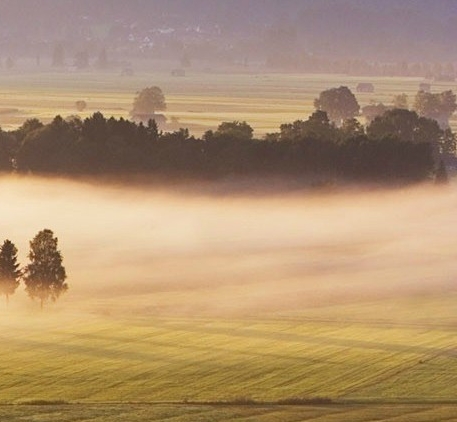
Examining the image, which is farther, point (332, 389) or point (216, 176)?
point (216, 176)

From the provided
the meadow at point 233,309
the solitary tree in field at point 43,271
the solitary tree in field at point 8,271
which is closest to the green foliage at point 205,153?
the meadow at point 233,309

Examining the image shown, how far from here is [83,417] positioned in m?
53.6

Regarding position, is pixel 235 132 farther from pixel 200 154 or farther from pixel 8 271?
pixel 8 271

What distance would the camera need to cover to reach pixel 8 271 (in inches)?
3132

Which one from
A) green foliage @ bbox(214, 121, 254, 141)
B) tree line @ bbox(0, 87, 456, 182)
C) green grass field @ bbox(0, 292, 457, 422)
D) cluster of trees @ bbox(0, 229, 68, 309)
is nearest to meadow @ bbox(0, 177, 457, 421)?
green grass field @ bbox(0, 292, 457, 422)

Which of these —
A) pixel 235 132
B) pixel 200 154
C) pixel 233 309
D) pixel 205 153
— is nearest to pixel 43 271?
pixel 233 309

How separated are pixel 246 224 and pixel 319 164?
96.1ft

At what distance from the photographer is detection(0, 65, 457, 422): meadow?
58.0 m

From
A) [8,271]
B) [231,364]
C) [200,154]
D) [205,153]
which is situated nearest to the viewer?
[231,364]

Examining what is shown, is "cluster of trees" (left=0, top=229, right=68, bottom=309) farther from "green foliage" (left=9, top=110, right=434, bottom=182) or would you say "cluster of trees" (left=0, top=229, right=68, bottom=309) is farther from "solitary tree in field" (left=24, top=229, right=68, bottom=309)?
"green foliage" (left=9, top=110, right=434, bottom=182)

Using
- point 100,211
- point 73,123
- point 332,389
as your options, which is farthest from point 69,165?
point 332,389

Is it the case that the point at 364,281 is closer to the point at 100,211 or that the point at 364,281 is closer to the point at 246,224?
the point at 246,224

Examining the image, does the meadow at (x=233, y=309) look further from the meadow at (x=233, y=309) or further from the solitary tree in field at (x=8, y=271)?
the solitary tree in field at (x=8, y=271)

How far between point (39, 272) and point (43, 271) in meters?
0.22
